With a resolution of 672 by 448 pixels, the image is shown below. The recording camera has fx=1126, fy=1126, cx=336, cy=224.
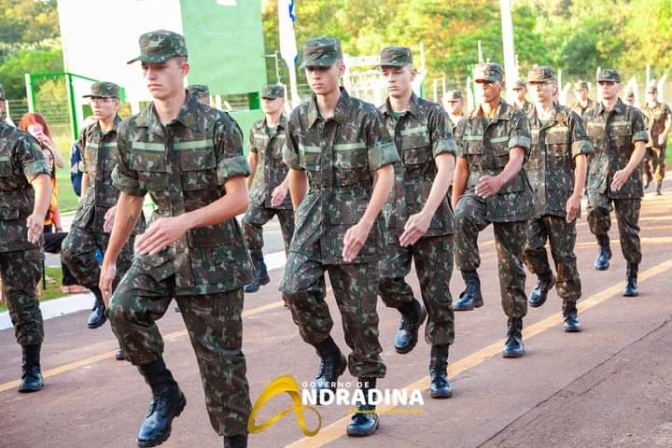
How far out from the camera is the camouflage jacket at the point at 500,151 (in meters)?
7.89

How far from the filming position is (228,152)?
16.8 feet

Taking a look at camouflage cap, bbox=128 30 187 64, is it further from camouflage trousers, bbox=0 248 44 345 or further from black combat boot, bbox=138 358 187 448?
camouflage trousers, bbox=0 248 44 345

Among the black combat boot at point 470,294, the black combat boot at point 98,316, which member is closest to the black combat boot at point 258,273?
the black combat boot at point 98,316

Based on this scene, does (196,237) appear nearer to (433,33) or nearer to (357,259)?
(357,259)

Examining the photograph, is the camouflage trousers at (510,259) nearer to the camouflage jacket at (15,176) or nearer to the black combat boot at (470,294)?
the black combat boot at (470,294)

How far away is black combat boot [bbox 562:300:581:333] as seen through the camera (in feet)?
28.5

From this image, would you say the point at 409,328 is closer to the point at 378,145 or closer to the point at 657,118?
the point at 378,145

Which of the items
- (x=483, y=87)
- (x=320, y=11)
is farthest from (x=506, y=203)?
(x=320, y=11)

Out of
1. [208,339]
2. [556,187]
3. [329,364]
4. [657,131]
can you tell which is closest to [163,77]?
[208,339]

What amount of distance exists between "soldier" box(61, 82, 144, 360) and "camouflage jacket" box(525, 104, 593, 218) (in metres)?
3.28

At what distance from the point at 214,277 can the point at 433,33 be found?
4041cm

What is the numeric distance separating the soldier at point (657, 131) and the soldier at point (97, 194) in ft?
49.6

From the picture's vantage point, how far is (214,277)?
203 inches

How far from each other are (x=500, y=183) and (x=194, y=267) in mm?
2912
